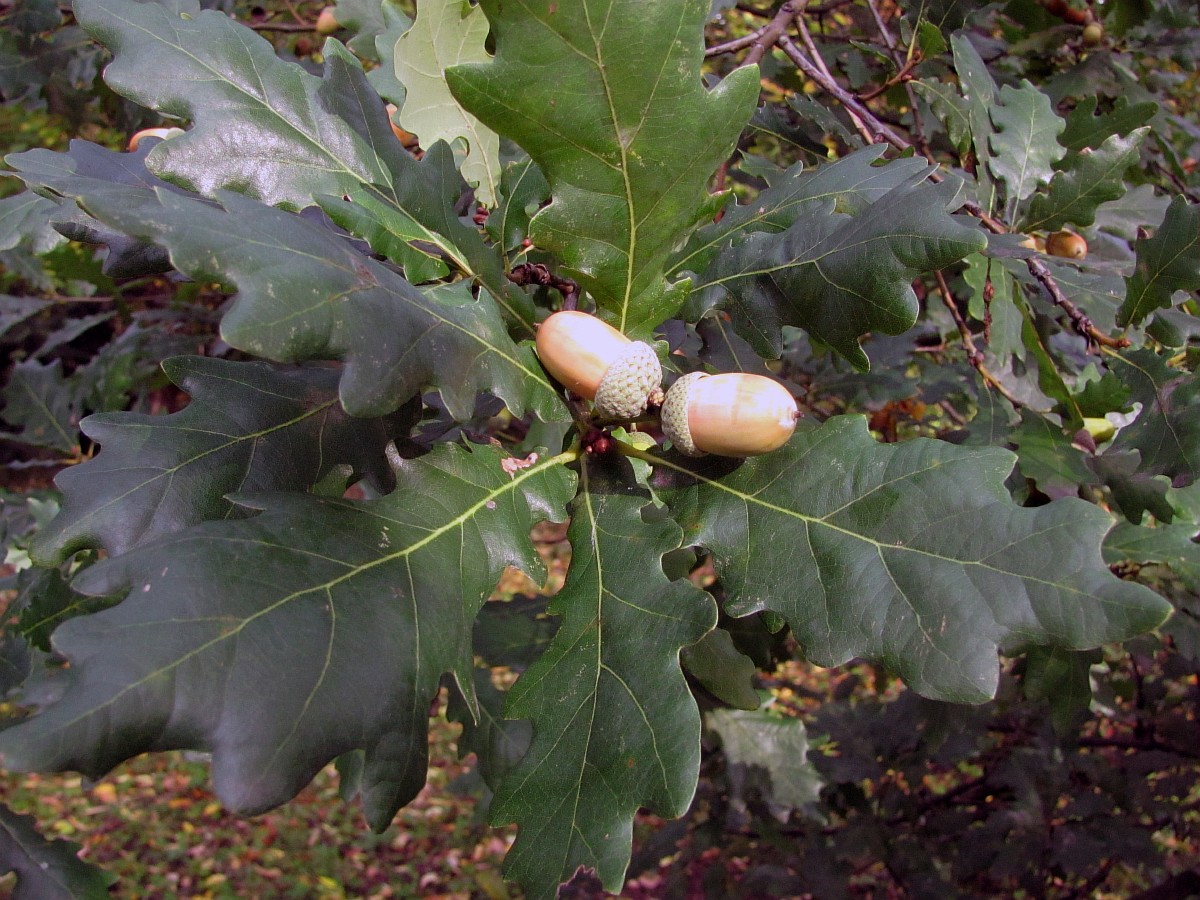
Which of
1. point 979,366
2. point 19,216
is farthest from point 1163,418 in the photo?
point 19,216

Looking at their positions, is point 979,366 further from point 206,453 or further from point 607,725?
point 206,453

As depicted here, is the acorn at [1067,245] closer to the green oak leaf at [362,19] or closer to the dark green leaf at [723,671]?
the dark green leaf at [723,671]

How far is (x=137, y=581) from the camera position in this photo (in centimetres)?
70

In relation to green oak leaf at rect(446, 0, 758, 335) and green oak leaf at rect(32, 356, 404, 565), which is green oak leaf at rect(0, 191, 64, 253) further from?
green oak leaf at rect(446, 0, 758, 335)

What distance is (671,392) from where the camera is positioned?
3.14 ft

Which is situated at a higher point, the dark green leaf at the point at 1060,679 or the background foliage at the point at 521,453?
the background foliage at the point at 521,453

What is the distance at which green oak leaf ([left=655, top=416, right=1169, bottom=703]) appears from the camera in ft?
2.62

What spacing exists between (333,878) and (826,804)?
296 cm

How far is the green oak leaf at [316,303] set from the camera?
0.66 meters

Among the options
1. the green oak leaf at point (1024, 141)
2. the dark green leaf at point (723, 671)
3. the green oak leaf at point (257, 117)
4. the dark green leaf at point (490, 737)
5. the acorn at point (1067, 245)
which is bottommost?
the dark green leaf at point (490, 737)

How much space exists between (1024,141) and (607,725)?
4.84 ft

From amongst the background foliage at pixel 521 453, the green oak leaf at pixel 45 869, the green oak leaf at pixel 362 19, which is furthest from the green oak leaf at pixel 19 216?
the green oak leaf at pixel 45 869

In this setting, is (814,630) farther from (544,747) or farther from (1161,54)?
(1161,54)

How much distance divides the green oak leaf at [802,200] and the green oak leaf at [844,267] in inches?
0.8
